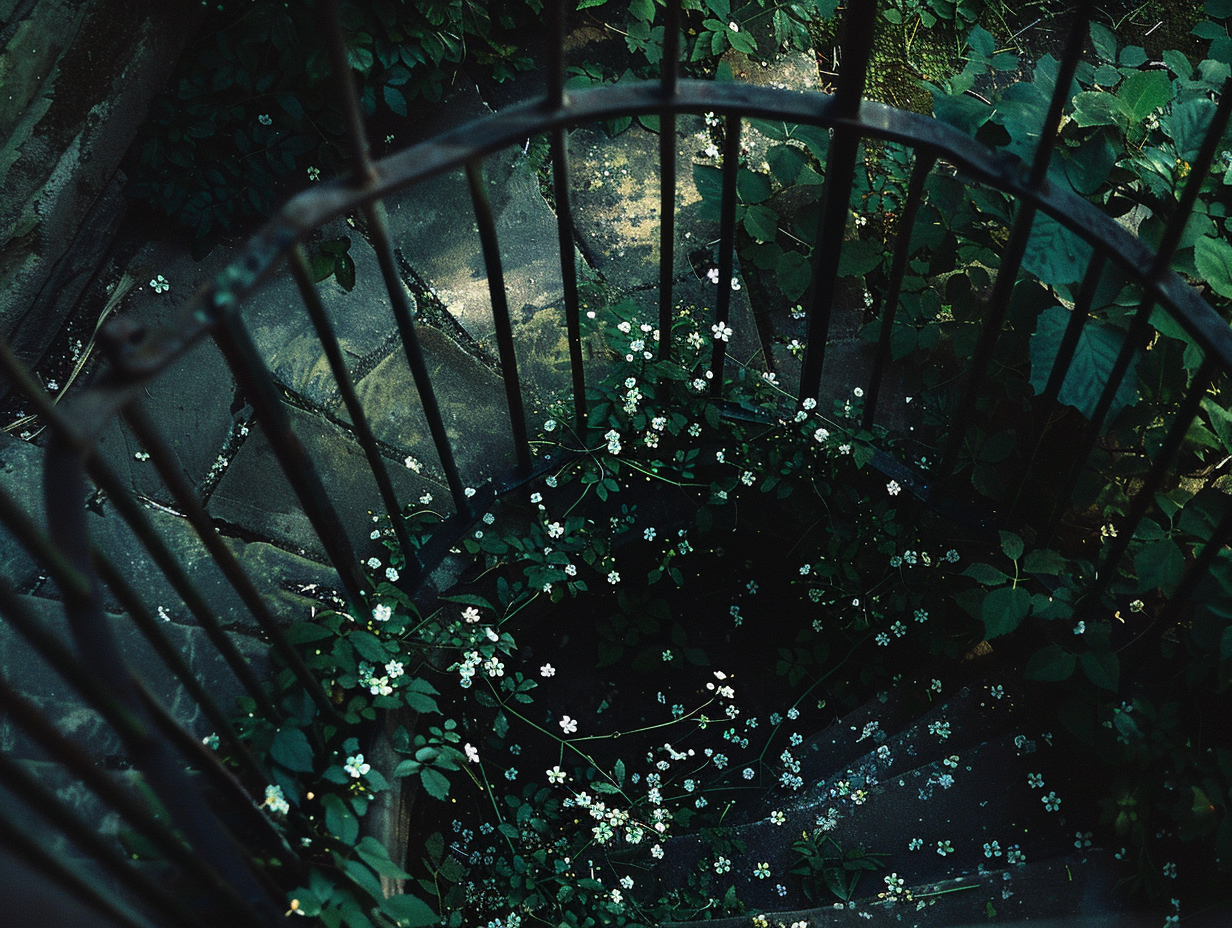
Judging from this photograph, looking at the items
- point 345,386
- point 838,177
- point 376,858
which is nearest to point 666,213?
point 838,177

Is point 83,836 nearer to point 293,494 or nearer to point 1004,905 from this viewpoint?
point 293,494

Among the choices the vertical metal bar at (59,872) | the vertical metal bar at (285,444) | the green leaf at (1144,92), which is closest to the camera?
the vertical metal bar at (59,872)

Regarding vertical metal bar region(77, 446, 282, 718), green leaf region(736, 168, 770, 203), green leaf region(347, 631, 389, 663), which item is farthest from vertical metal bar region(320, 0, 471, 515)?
green leaf region(736, 168, 770, 203)

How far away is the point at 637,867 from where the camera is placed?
8.13ft

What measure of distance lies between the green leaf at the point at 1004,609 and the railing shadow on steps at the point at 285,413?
169 mm

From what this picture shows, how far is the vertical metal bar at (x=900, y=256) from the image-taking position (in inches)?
69.2

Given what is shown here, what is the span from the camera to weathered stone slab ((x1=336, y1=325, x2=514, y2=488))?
2564 mm

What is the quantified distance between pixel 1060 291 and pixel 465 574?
160cm

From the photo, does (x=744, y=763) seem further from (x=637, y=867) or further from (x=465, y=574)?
(x=465, y=574)

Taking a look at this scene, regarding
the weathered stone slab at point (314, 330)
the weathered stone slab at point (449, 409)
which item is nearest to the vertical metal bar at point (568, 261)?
the weathered stone slab at point (449, 409)

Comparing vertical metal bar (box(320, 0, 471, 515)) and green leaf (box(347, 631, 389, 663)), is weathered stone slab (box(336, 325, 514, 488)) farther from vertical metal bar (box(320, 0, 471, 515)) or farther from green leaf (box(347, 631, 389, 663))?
green leaf (box(347, 631, 389, 663))

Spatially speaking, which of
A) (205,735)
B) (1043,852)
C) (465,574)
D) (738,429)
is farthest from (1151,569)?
(205,735)

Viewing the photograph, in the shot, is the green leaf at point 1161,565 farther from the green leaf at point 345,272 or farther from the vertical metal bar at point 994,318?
the green leaf at point 345,272

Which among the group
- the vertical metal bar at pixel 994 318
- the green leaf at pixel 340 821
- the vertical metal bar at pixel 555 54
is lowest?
the green leaf at pixel 340 821
